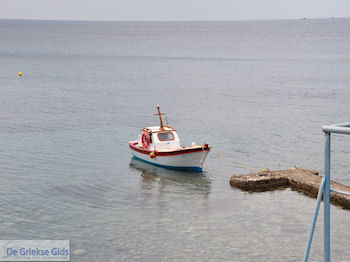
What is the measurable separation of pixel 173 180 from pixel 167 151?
5.28 ft

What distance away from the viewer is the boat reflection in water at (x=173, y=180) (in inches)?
853

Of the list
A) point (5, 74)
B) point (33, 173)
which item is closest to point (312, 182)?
point (33, 173)

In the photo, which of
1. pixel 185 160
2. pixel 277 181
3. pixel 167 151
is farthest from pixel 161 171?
pixel 277 181

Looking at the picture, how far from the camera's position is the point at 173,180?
75.8 feet

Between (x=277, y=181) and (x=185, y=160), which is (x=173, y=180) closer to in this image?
(x=185, y=160)

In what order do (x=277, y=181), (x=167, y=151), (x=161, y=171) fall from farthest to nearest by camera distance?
(x=161, y=171), (x=167, y=151), (x=277, y=181)

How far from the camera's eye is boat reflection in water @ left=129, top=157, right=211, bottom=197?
21656 millimetres

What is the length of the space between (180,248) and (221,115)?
2466cm

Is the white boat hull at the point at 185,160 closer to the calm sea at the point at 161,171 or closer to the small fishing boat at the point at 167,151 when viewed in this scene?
the small fishing boat at the point at 167,151

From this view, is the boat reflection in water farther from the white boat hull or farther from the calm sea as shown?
the white boat hull

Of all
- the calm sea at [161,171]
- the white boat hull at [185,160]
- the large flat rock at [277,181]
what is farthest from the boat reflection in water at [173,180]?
the large flat rock at [277,181]

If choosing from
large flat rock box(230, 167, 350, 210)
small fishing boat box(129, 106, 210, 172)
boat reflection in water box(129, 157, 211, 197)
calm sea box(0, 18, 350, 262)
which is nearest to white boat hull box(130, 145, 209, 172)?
small fishing boat box(129, 106, 210, 172)

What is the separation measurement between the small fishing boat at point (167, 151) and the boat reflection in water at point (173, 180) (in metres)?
0.34

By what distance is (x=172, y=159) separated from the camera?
24.0 m
